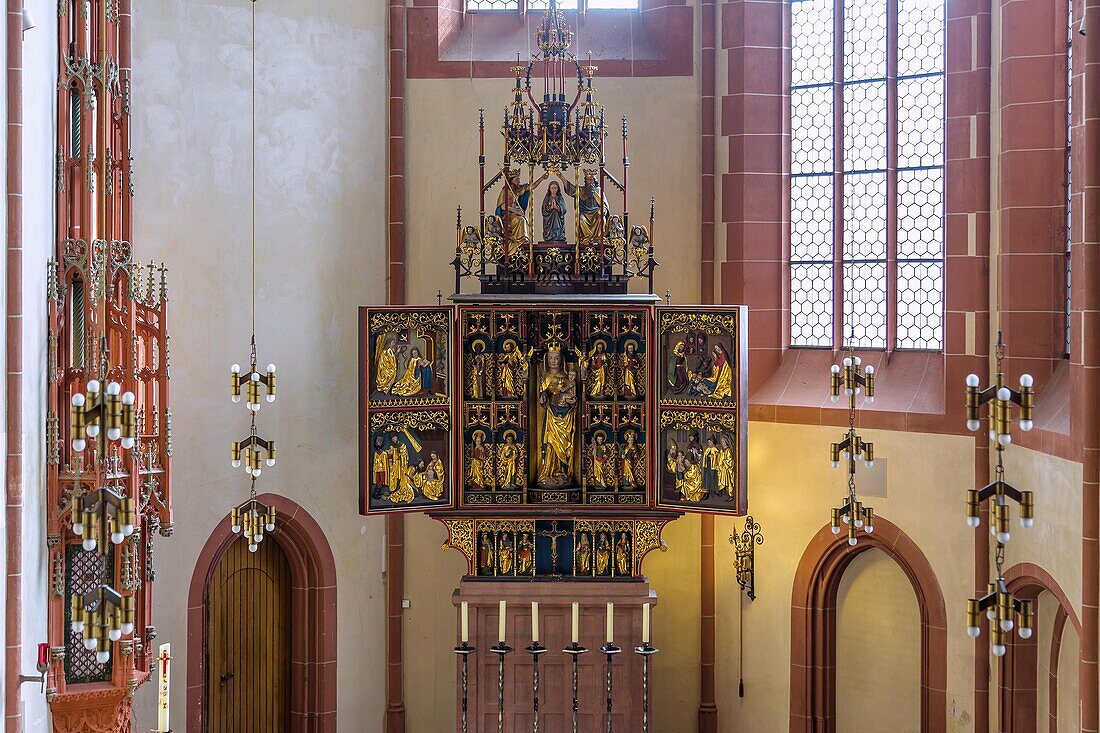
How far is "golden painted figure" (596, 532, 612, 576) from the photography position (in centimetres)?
1323

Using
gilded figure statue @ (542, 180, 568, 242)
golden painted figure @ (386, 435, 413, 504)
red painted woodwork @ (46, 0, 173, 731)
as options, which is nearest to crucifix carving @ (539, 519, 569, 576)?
golden painted figure @ (386, 435, 413, 504)

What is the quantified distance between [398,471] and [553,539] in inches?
68.8

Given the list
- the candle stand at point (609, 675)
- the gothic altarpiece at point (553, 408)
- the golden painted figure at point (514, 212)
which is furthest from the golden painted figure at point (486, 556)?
the golden painted figure at point (514, 212)

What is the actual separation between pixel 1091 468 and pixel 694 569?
5.83 m

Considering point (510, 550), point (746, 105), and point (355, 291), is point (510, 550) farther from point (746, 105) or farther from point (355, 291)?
point (746, 105)

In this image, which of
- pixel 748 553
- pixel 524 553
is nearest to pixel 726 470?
pixel 748 553

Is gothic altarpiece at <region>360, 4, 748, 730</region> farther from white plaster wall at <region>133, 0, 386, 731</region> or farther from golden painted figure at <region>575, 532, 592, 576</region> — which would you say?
white plaster wall at <region>133, 0, 386, 731</region>

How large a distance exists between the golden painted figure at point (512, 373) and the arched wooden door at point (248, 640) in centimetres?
340

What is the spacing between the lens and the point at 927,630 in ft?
42.9

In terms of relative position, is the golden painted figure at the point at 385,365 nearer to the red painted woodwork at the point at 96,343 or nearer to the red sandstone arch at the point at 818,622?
the red painted woodwork at the point at 96,343

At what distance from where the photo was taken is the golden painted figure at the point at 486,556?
13.2 metres

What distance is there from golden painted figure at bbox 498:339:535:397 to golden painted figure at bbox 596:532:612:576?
5.51ft

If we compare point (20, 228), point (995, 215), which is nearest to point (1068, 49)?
point (995, 215)

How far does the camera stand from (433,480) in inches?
507
